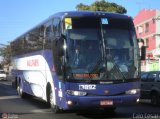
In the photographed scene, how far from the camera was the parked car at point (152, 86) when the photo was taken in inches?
728

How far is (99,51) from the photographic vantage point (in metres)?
13.1

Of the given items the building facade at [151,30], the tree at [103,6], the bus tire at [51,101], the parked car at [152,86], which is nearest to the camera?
the bus tire at [51,101]

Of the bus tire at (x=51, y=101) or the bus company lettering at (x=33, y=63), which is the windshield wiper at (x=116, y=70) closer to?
the bus tire at (x=51, y=101)

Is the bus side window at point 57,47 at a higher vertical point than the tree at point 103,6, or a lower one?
lower

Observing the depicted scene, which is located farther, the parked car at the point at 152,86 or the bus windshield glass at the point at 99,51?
the parked car at the point at 152,86

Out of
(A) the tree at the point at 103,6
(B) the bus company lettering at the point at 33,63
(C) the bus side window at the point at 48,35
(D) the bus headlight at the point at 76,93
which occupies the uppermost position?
(A) the tree at the point at 103,6

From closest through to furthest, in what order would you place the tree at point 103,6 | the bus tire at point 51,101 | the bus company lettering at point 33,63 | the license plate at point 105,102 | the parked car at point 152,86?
1. the license plate at point 105,102
2. the bus tire at point 51,101
3. the bus company lettering at point 33,63
4. the parked car at point 152,86
5. the tree at point 103,6

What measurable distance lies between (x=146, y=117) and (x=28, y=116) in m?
4.08

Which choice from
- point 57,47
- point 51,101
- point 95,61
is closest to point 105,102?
point 95,61

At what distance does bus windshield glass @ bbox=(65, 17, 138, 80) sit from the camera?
1288 centimetres

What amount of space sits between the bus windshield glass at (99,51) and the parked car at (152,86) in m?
5.48

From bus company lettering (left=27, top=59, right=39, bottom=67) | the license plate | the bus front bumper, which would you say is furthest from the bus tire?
bus company lettering (left=27, top=59, right=39, bottom=67)

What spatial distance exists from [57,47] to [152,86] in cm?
687

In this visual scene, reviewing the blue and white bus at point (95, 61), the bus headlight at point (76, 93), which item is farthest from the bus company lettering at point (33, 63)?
the bus headlight at point (76, 93)
